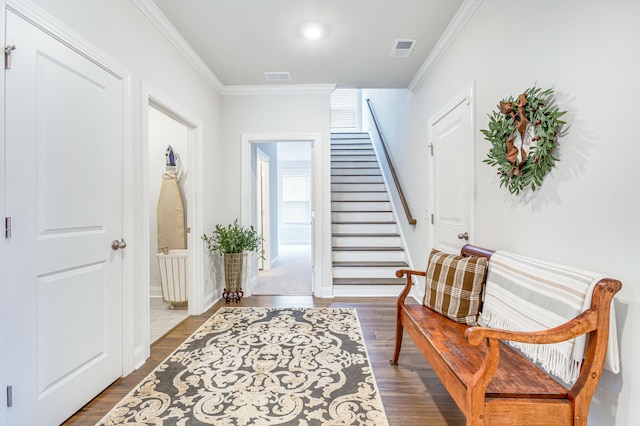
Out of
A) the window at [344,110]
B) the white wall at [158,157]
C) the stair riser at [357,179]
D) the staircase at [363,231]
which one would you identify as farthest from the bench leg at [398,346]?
the window at [344,110]

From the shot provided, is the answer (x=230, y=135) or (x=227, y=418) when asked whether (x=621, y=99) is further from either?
(x=230, y=135)

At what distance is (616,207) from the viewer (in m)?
1.16

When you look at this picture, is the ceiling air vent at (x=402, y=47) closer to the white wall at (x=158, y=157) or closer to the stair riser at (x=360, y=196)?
the stair riser at (x=360, y=196)

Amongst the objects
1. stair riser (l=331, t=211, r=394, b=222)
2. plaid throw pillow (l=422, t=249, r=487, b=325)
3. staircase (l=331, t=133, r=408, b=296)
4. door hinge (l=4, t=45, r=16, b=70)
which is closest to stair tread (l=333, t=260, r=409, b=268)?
staircase (l=331, t=133, r=408, b=296)

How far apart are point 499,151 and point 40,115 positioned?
248 centimetres

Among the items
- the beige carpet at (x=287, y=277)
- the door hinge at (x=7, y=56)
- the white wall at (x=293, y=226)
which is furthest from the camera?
the white wall at (x=293, y=226)

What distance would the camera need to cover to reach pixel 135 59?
7.07ft

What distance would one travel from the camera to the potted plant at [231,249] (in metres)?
3.51

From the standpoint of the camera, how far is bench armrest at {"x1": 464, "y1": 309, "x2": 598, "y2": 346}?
108 centimetres

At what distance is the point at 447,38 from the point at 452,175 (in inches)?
47.4

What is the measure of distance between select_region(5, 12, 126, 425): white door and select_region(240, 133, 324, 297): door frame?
6.25ft

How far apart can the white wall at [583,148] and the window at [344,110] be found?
6.34 meters

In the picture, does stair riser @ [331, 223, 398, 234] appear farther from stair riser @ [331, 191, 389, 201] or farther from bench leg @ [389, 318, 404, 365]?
bench leg @ [389, 318, 404, 365]

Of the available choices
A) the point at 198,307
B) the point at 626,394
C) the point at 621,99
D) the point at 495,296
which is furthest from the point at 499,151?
the point at 198,307
